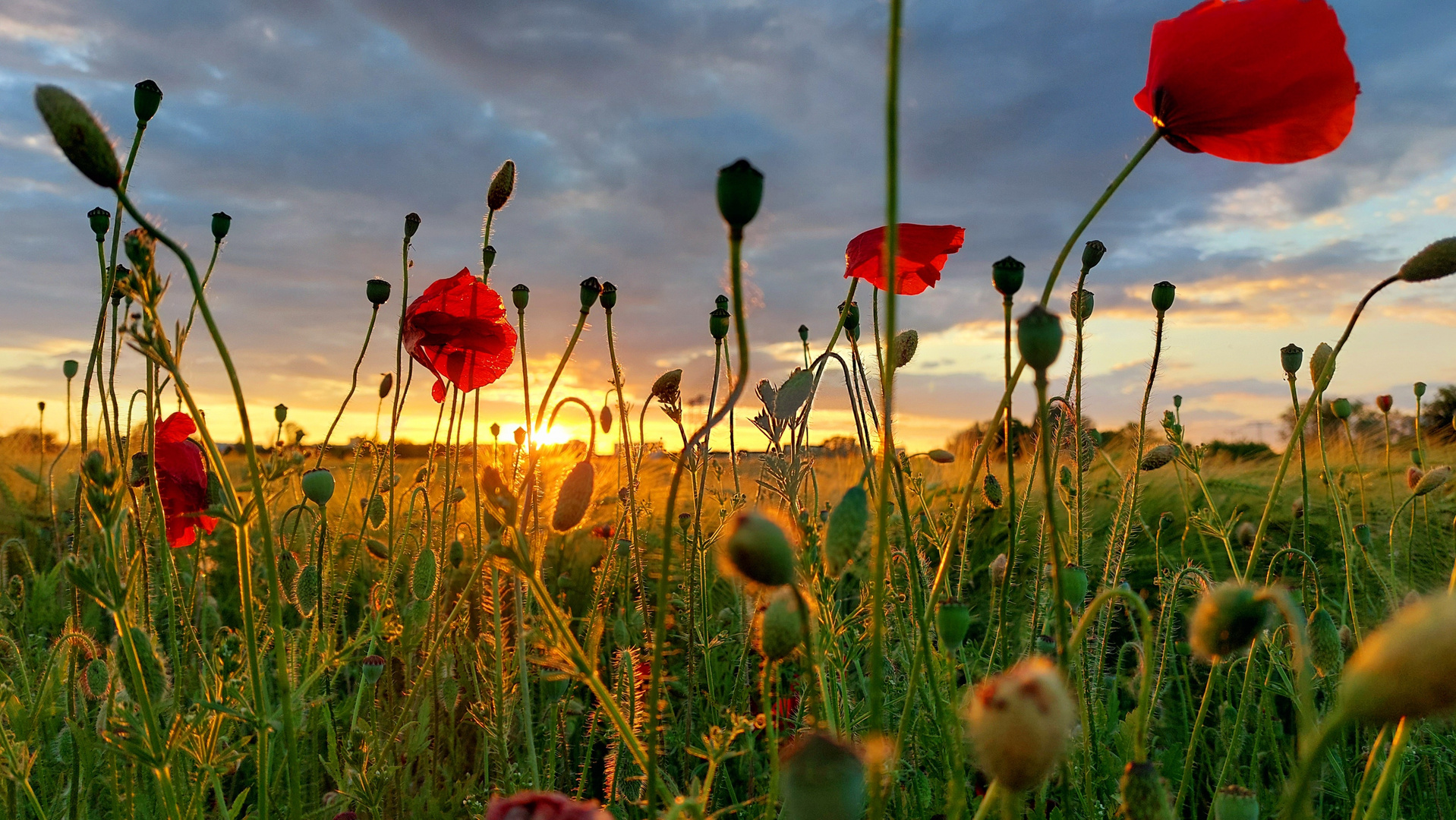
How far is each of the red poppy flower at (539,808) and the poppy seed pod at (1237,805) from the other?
1.68ft

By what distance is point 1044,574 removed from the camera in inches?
72.7

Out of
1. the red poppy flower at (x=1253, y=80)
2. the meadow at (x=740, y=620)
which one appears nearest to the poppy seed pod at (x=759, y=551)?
the meadow at (x=740, y=620)

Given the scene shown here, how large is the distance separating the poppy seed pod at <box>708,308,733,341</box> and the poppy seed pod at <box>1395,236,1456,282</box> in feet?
3.07

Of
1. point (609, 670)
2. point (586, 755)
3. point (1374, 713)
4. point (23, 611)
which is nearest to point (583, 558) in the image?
point (609, 670)

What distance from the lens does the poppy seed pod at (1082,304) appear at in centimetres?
148

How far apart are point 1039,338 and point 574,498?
1.95 ft

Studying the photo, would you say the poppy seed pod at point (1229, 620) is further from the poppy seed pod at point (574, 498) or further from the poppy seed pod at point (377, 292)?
the poppy seed pod at point (377, 292)

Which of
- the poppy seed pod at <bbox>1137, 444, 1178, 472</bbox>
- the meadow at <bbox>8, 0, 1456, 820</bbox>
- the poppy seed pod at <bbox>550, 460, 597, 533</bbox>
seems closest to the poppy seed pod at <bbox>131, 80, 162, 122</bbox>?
the meadow at <bbox>8, 0, 1456, 820</bbox>

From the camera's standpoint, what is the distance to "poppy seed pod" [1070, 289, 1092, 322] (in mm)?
1483

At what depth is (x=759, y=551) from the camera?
52cm

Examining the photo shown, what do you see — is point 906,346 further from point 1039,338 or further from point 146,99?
point 146,99

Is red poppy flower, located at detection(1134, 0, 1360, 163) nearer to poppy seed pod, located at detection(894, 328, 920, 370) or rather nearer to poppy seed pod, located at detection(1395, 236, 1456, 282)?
poppy seed pod, located at detection(1395, 236, 1456, 282)

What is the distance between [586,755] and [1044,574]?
3.19 feet

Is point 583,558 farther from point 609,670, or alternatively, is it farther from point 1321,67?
point 1321,67
